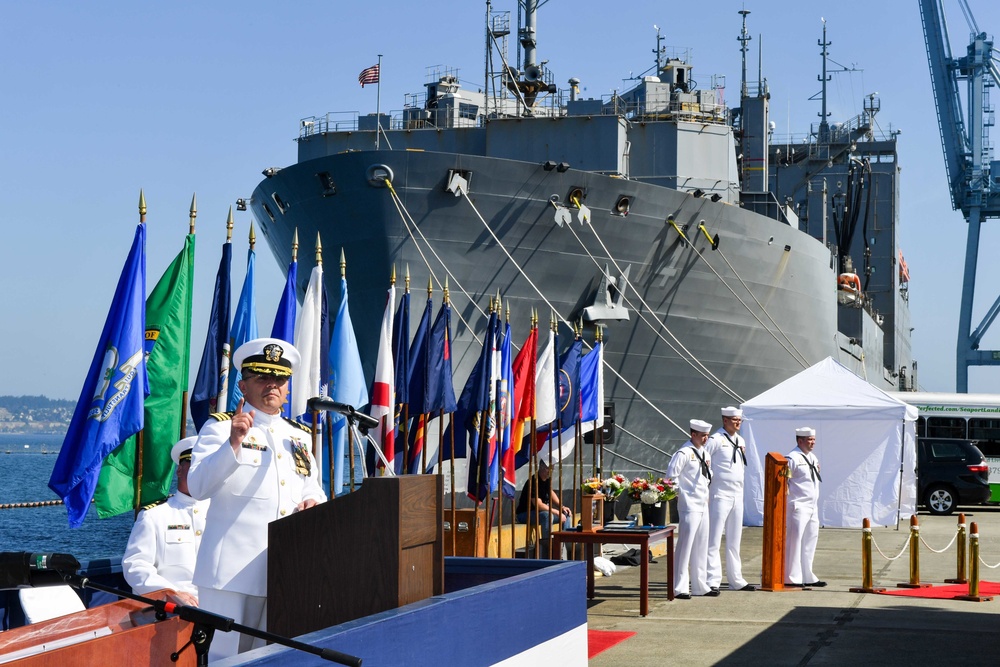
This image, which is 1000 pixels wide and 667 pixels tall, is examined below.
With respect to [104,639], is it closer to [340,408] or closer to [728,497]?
[340,408]

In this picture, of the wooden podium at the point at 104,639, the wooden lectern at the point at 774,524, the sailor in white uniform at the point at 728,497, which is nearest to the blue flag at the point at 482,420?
the sailor in white uniform at the point at 728,497

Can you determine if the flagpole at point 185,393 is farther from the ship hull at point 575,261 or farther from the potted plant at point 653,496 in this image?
the ship hull at point 575,261

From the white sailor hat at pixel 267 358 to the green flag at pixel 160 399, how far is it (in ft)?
9.74

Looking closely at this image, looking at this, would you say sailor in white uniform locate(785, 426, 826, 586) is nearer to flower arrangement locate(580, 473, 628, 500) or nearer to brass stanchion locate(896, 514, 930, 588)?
brass stanchion locate(896, 514, 930, 588)

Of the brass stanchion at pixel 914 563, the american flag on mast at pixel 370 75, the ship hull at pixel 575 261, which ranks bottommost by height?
the brass stanchion at pixel 914 563

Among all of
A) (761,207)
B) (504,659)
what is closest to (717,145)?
(761,207)

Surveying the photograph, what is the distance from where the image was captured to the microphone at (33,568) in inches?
119

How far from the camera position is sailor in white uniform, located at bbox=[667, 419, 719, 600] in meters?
9.33

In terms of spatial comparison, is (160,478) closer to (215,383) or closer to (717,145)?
(215,383)

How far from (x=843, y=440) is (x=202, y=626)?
14566 millimetres

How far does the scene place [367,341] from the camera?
20.1m

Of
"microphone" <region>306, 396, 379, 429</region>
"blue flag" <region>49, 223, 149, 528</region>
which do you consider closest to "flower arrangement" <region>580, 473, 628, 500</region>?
"blue flag" <region>49, 223, 149, 528</region>

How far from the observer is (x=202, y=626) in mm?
2822

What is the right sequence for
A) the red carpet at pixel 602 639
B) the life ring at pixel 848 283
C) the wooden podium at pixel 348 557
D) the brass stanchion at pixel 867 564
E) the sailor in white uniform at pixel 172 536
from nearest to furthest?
1. the wooden podium at pixel 348 557
2. the sailor in white uniform at pixel 172 536
3. the red carpet at pixel 602 639
4. the brass stanchion at pixel 867 564
5. the life ring at pixel 848 283
